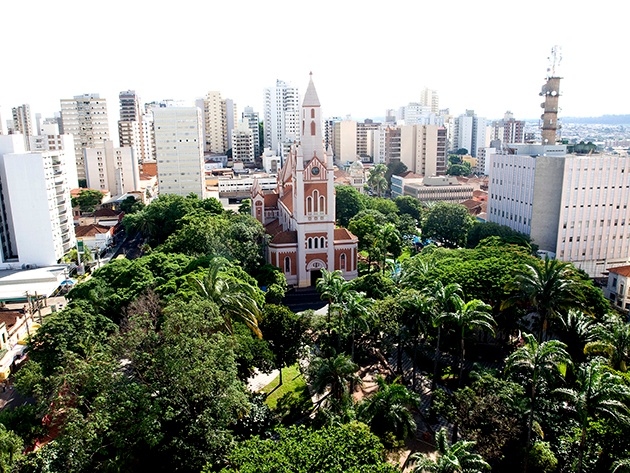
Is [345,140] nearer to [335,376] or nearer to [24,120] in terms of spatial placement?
[24,120]

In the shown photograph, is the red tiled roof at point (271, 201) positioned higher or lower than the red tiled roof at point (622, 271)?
higher

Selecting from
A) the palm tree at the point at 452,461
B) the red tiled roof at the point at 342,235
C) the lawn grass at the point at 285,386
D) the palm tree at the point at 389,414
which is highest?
the red tiled roof at the point at 342,235

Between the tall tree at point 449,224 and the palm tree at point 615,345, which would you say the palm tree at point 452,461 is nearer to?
the palm tree at point 615,345

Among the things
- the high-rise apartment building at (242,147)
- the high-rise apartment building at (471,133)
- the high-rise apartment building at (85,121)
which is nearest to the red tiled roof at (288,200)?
the high-rise apartment building at (85,121)

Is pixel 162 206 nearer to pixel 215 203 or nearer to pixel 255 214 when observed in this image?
pixel 215 203

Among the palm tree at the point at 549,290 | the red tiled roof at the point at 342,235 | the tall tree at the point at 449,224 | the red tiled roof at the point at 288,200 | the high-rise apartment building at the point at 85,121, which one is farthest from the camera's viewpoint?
the high-rise apartment building at the point at 85,121

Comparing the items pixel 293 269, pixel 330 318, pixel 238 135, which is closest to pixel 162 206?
pixel 293 269

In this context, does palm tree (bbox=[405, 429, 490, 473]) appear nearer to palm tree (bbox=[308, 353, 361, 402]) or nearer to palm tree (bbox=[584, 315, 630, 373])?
palm tree (bbox=[308, 353, 361, 402])
